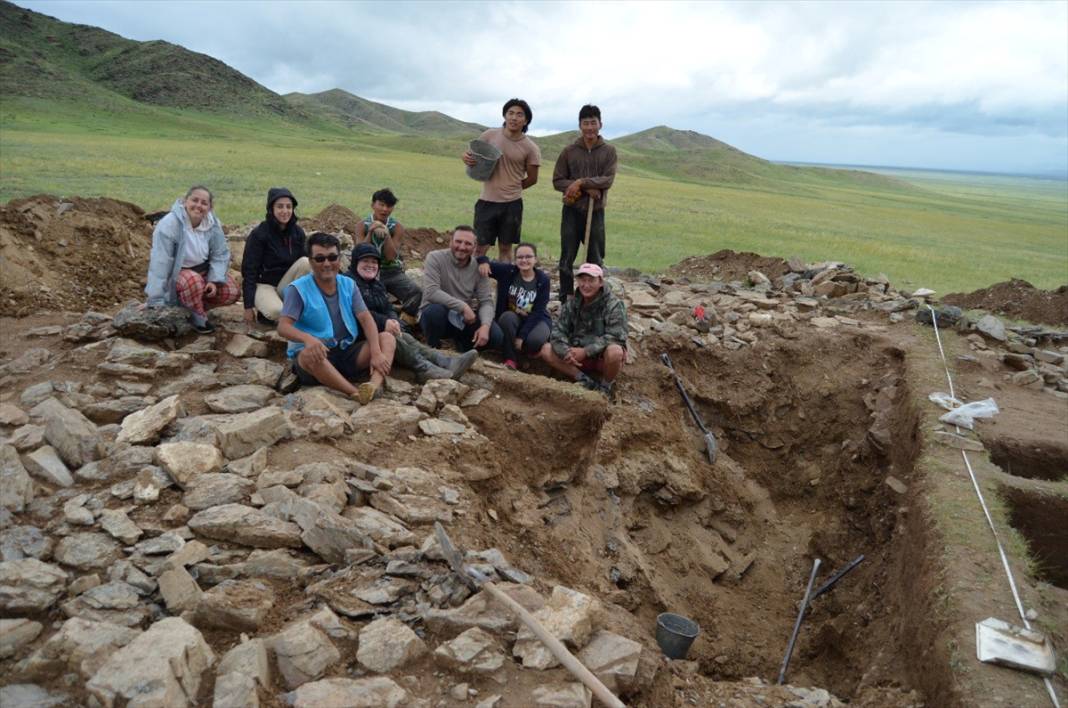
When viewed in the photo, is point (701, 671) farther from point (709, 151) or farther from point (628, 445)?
point (709, 151)

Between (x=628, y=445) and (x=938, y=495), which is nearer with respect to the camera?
(x=938, y=495)

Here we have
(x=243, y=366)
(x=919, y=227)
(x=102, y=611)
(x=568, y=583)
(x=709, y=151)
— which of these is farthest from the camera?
(x=709, y=151)

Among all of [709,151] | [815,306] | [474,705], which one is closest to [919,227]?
[815,306]

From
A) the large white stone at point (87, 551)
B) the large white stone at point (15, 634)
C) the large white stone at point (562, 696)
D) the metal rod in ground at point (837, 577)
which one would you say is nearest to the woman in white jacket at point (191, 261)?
the large white stone at point (87, 551)

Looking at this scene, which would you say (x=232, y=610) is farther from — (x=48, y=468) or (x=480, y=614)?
(x=48, y=468)

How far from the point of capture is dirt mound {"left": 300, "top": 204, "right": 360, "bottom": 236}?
41.1ft

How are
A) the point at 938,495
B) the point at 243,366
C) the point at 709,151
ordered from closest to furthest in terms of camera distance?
the point at 938,495 < the point at 243,366 < the point at 709,151

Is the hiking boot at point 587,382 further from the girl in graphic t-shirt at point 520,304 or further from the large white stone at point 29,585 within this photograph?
the large white stone at point 29,585

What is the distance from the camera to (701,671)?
249 inches

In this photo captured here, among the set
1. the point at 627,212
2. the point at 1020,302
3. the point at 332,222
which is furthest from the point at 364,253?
the point at 627,212

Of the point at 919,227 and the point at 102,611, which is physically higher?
the point at 919,227

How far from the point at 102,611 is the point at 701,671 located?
479cm

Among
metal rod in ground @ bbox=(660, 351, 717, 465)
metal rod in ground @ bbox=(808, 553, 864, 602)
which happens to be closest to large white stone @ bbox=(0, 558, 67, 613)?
metal rod in ground @ bbox=(808, 553, 864, 602)

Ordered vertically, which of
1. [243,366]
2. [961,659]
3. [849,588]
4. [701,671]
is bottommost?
[701,671]
